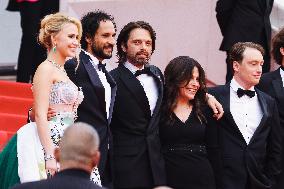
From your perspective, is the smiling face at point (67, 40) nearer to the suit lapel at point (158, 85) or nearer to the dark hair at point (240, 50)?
the suit lapel at point (158, 85)

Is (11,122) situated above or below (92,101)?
below

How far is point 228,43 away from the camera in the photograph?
11172 millimetres

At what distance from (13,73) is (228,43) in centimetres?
310

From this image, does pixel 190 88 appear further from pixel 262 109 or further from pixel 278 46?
pixel 278 46

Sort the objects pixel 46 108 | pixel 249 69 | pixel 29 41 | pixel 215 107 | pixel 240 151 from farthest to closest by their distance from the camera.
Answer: pixel 29 41
pixel 249 69
pixel 240 151
pixel 215 107
pixel 46 108

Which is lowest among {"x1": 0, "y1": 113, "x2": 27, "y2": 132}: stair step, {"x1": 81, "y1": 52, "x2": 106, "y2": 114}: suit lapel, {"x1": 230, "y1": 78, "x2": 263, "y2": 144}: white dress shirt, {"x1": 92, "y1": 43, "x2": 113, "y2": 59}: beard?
{"x1": 0, "y1": 113, "x2": 27, "y2": 132}: stair step

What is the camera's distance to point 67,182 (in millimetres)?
5738

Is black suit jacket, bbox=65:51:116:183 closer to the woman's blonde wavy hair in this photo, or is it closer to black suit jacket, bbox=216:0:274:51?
the woman's blonde wavy hair

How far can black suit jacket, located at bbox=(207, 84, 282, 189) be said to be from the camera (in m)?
8.98

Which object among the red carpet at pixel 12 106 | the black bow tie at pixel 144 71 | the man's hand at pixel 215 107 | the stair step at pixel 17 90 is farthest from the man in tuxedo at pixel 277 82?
the stair step at pixel 17 90

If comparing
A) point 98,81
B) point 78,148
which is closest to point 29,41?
point 98,81

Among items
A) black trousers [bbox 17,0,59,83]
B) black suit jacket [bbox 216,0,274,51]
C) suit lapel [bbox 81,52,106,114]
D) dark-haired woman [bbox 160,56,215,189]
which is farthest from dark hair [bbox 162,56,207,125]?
black trousers [bbox 17,0,59,83]

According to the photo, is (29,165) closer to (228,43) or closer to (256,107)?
(256,107)

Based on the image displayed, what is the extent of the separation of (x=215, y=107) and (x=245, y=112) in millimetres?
333
